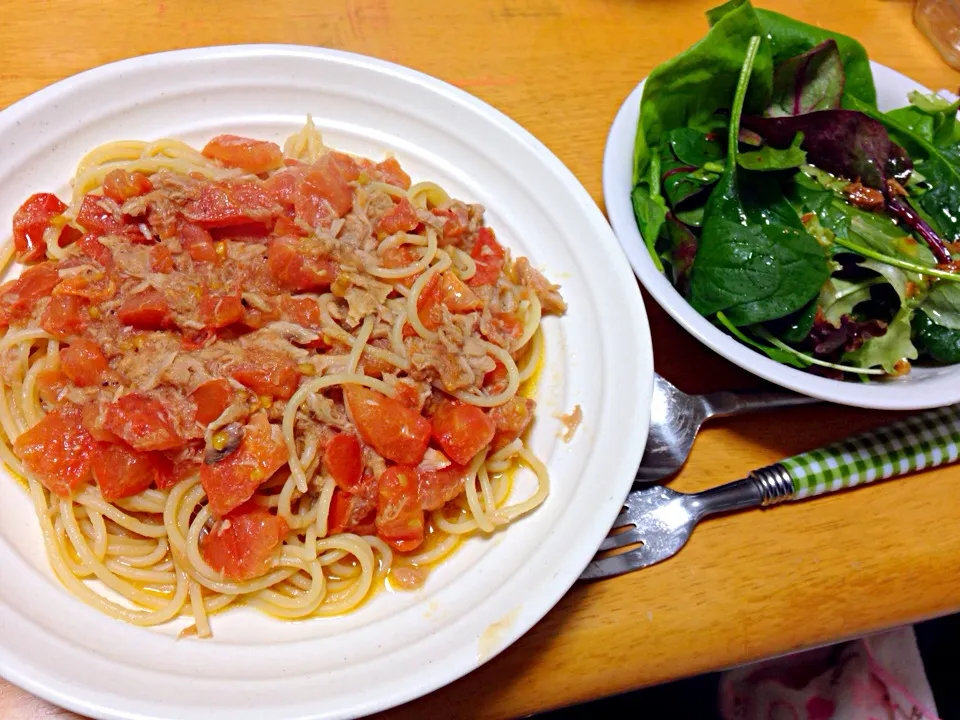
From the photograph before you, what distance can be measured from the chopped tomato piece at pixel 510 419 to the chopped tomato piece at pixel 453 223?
0.78 meters

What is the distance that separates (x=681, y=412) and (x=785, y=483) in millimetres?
498

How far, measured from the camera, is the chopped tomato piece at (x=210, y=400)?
2234 mm

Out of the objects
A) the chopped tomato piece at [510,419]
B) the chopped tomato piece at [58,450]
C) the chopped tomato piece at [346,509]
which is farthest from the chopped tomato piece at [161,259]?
the chopped tomato piece at [510,419]

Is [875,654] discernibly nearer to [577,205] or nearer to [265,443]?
[577,205]

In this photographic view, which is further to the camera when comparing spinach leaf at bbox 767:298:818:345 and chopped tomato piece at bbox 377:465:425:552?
spinach leaf at bbox 767:298:818:345

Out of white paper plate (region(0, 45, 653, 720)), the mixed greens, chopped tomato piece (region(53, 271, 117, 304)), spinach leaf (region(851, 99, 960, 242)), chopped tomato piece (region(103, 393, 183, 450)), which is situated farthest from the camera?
spinach leaf (region(851, 99, 960, 242))

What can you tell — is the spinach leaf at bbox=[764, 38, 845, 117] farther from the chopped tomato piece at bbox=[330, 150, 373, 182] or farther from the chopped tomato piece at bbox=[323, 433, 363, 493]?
the chopped tomato piece at bbox=[323, 433, 363, 493]

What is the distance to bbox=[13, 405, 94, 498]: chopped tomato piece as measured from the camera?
2.29 m

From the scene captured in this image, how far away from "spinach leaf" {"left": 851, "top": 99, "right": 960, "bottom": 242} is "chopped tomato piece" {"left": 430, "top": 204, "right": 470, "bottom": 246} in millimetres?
1955

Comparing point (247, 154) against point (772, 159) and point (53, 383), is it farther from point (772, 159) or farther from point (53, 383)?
point (772, 159)

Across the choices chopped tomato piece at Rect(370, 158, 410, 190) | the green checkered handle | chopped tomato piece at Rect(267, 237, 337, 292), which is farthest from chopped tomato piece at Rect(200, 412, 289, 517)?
the green checkered handle

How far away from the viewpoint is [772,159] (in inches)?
114

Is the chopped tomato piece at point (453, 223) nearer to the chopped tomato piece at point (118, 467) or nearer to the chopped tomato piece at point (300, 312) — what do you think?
the chopped tomato piece at point (300, 312)

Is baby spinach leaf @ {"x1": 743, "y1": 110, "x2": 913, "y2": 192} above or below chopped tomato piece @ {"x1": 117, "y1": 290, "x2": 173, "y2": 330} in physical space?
below
